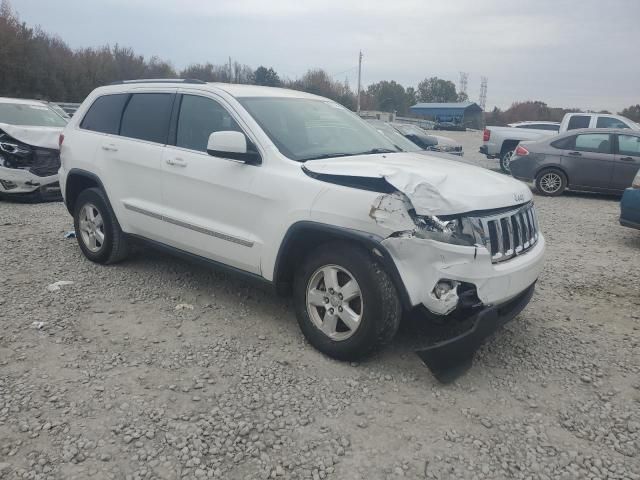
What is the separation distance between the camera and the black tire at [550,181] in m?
11.6

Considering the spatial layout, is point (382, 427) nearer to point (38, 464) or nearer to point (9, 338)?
point (38, 464)

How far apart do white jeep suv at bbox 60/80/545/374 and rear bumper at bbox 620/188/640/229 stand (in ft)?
12.1

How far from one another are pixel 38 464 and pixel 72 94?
43.6 meters

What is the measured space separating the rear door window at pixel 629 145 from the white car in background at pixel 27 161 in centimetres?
1082

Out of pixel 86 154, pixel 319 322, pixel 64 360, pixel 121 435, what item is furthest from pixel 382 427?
pixel 86 154

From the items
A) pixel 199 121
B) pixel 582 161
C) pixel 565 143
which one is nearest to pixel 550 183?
pixel 582 161

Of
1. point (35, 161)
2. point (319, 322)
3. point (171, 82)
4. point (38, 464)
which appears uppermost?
point (171, 82)

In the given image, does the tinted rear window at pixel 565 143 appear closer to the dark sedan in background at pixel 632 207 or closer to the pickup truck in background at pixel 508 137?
the pickup truck in background at pixel 508 137

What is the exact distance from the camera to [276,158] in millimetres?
3789

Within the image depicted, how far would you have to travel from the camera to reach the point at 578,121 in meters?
14.6

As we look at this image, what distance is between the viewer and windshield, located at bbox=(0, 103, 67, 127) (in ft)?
30.1

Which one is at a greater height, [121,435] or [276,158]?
[276,158]

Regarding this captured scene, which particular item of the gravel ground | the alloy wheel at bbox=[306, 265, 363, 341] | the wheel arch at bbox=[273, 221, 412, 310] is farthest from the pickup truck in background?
the alloy wheel at bbox=[306, 265, 363, 341]

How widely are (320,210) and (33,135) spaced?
23.4 ft
